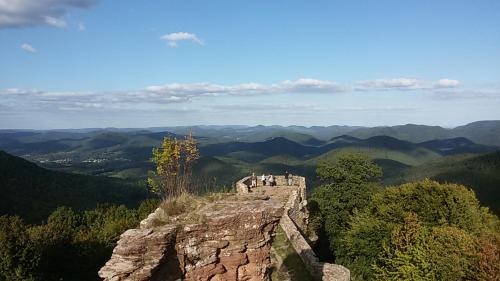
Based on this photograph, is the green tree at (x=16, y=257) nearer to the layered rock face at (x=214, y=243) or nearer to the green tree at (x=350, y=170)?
the layered rock face at (x=214, y=243)

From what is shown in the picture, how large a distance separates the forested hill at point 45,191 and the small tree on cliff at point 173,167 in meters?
75.6

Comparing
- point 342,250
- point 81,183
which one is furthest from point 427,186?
point 81,183

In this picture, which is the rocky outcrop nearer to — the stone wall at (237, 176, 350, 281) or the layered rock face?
the layered rock face

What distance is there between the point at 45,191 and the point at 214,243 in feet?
410

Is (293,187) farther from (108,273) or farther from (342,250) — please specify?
(108,273)

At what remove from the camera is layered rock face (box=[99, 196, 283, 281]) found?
11.0 meters

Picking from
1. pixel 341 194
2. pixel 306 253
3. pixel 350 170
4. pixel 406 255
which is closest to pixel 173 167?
pixel 306 253

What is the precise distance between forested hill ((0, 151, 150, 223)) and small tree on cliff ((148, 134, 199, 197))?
75.6m

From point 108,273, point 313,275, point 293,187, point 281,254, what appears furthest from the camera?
point 293,187

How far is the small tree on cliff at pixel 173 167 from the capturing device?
53.2ft

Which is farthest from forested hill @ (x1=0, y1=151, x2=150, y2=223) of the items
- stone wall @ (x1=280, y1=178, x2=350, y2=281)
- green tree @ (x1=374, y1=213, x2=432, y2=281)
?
green tree @ (x1=374, y1=213, x2=432, y2=281)

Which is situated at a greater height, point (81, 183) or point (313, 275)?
point (313, 275)

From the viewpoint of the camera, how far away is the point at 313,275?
70.3 ft

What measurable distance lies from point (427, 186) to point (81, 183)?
13537 centimetres
